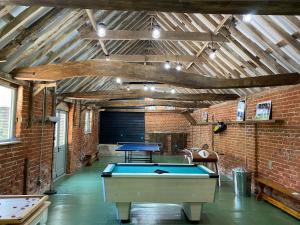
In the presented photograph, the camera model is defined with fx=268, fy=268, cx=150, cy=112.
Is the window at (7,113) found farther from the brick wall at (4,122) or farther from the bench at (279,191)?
the bench at (279,191)

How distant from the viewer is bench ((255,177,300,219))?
4881mm

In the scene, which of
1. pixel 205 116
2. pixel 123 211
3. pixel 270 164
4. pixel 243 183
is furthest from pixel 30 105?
pixel 205 116

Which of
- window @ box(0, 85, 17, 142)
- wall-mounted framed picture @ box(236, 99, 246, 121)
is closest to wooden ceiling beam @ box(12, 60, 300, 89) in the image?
window @ box(0, 85, 17, 142)

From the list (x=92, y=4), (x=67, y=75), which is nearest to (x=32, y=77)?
(x=67, y=75)

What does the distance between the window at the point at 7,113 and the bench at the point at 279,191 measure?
5.24m

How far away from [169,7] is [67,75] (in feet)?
8.48

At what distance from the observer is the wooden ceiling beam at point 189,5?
229 cm

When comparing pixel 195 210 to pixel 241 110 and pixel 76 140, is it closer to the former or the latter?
pixel 241 110

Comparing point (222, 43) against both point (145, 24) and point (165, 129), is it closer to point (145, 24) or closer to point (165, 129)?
point (145, 24)

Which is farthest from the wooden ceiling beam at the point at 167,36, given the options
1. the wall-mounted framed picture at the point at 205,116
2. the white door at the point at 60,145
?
the wall-mounted framed picture at the point at 205,116

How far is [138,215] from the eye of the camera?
501 cm

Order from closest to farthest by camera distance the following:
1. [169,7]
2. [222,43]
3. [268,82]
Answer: [169,7] < [268,82] < [222,43]

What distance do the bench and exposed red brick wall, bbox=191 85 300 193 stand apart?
0.15m

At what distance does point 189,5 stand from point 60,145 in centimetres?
740
